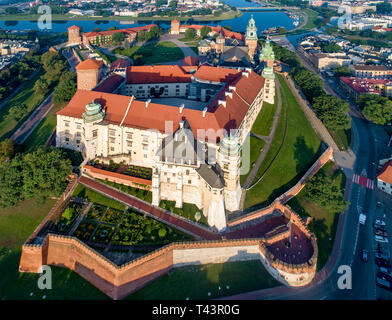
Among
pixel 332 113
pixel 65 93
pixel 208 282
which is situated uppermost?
pixel 65 93

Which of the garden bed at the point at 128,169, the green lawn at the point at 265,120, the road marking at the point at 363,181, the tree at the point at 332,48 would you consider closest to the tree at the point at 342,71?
the tree at the point at 332,48

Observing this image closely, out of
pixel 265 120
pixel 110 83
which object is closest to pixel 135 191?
pixel 110 83

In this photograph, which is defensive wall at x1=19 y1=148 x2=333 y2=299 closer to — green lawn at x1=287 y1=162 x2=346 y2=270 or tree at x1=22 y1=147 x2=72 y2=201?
green lawn at x1=287 y1=162 x2=346 y2=270

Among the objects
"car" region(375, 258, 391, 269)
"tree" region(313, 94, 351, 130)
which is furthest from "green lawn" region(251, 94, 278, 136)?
"car" region(375, 258, 391, 269)

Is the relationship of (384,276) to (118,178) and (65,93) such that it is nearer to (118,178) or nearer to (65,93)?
(118,178)

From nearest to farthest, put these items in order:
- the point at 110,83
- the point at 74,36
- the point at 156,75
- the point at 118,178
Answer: the point at 118,178 → the point at 110,83 → the point at 156,75 → the point at 74,36
